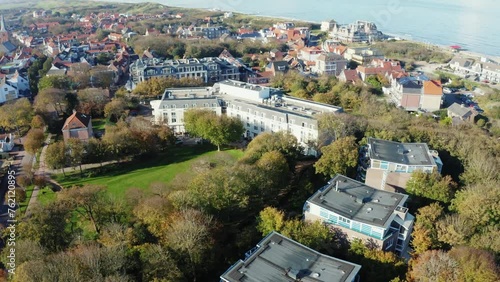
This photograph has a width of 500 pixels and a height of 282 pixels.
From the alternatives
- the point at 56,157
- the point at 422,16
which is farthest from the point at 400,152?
the point at 422,16

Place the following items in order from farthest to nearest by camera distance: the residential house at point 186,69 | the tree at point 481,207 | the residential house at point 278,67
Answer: the residential house at point 278,67
the residential house at point 186,69
the tree at point 481,207

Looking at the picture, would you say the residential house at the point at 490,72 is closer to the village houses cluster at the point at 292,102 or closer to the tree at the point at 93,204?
the village houses cluster at the point at 292,102

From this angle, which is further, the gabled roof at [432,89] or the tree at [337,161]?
the gabled roof at [432,89]

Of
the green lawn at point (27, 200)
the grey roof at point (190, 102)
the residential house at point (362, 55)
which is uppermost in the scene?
the residential house at point (362, 55)

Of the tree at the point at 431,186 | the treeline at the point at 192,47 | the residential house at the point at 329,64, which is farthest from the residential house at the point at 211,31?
the tree at the point at 431,186

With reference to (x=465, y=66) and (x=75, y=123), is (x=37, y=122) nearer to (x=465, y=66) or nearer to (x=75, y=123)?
(x=75, y=123)

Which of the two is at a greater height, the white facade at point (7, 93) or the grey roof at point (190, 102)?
the grey roof at point (190, 102)

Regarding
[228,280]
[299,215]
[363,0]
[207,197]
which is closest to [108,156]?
[207,197]
